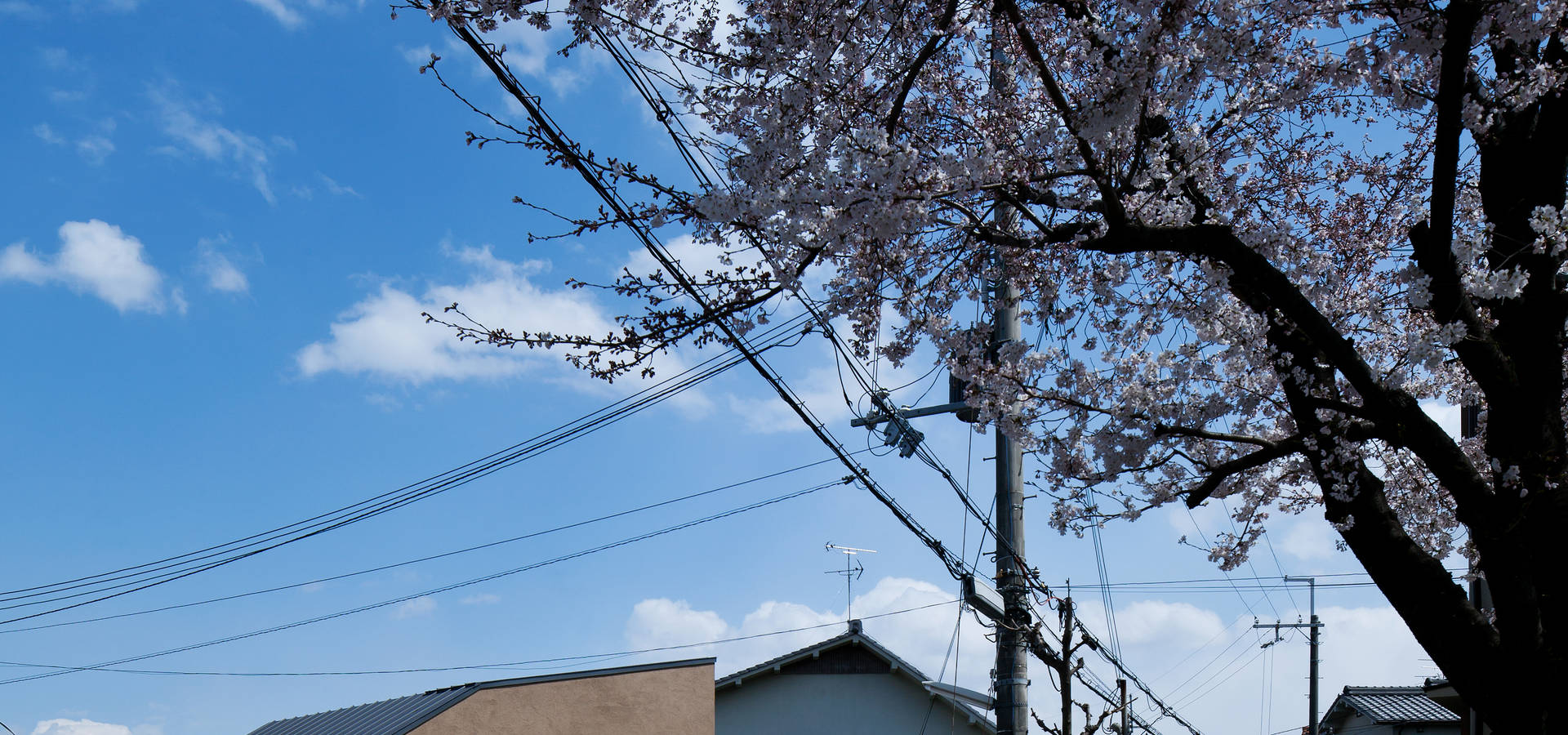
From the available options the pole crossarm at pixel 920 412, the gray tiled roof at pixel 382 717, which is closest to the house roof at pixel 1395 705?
the pole crossarm at pixel 920 412

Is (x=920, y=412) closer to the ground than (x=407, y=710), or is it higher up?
higher up

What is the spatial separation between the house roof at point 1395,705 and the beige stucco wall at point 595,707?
696 inches

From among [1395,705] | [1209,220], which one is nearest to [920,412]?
[1209,220]

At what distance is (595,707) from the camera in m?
14.4

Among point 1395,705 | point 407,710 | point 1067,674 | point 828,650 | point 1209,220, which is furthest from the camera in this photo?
point 1395,705

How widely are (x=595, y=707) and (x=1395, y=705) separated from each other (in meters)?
21.3

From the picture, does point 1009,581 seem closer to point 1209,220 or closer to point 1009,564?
point 1009,564

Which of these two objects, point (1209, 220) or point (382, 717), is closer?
point (1209, 220)

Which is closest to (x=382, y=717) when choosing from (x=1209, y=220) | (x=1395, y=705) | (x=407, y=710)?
(x=407, y=710)

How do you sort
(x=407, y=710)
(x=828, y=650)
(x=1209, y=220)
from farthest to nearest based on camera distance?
(x=828, y=650) → (x=407, y=710) → (x=1209, y=220)

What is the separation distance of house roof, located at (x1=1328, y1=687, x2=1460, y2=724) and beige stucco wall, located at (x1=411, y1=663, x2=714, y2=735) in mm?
17688

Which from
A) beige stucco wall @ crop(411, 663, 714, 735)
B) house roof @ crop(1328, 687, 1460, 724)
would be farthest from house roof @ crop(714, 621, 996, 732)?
house roof @ crop(1328, 687, 1460, 724)

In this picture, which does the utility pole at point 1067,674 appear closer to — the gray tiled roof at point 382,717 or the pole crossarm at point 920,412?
the pole crossarm at point 920,412

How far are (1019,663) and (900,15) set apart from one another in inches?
217
